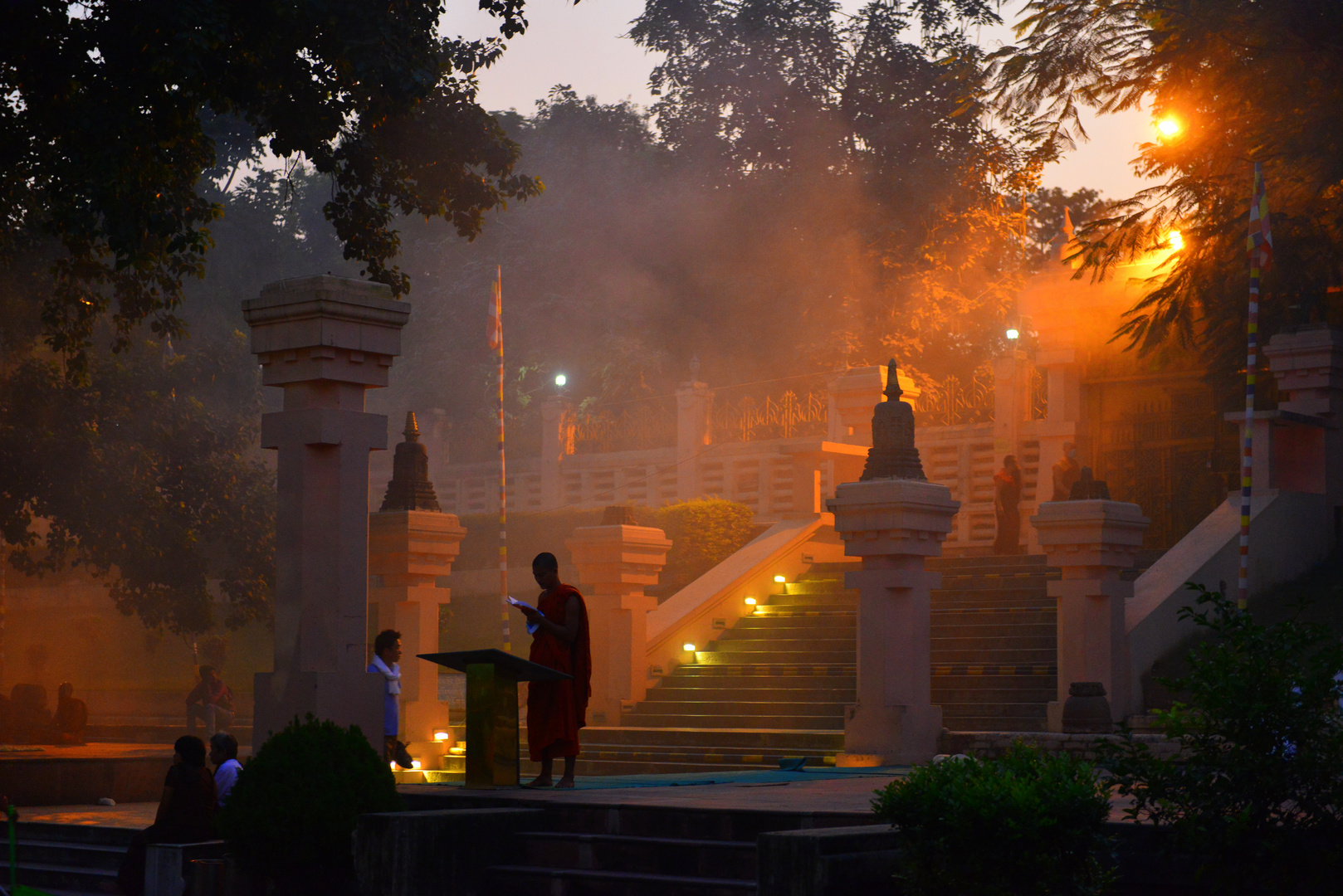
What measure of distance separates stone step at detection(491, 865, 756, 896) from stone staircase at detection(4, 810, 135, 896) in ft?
11.1

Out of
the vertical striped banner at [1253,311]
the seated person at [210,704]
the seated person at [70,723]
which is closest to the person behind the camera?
the vertical striped banner at [1253,311]

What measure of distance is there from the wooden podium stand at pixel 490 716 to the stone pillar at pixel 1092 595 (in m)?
7.58

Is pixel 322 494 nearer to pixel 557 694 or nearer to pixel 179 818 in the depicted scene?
pixel 557 694

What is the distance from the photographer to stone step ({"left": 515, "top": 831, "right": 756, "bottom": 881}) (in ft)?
28.1

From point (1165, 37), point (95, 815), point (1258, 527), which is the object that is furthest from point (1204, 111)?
point (95, 815)

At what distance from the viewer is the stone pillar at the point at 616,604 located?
18.6 meters

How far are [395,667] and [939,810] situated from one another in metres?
8.44

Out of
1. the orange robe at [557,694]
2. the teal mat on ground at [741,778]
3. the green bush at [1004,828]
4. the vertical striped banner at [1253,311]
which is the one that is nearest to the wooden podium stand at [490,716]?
the orange robe at [557,694]

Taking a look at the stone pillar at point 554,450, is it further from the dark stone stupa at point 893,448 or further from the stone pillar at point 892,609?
the stone pillar at point 892,609

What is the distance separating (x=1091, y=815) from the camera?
664cm

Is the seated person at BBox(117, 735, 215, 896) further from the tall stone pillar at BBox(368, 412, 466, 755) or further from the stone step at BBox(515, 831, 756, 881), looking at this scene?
the tall stone pillar at BBox(368, 412, 466, 755)

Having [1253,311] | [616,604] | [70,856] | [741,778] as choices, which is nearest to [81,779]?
[70,856]

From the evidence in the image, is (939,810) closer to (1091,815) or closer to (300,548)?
(1091,815)

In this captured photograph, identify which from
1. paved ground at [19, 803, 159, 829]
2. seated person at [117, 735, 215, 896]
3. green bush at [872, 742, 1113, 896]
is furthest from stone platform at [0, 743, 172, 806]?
green bush at [872, 742, 1113, 896]
